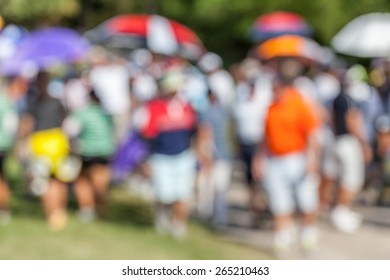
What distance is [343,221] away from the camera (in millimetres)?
9375

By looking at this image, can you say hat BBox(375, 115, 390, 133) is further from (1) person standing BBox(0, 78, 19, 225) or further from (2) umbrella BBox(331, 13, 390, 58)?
(1) person standing BBox(0, 78, 19, 225)

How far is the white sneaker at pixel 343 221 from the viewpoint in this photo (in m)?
9.25

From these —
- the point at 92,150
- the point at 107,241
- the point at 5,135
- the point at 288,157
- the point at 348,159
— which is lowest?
the point at 107,241

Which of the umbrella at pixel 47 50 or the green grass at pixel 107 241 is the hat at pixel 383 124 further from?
the umbrella at pixel 47 50

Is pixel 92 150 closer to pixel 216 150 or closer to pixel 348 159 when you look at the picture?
pixel 216 150

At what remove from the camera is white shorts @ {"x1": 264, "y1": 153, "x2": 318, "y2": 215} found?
7.80 metres

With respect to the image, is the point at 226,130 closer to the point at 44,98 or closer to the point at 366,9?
the point at 44,98

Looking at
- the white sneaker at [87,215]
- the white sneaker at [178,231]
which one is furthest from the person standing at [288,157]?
the white sneaker at [87,215]

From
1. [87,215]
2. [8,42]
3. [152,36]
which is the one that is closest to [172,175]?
[87,215]

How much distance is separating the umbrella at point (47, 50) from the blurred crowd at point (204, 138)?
7.0 inches

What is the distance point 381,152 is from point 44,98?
13.6 ft

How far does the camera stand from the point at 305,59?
26.2 feet

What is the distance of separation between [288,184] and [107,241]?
1598mm

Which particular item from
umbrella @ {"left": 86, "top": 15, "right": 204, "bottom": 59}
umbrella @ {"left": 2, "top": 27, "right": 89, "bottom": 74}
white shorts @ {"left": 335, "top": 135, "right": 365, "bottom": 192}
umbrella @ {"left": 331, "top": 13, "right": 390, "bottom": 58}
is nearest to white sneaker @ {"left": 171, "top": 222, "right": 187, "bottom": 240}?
white shorts @ {"left": 335, "top": 135, "right": 365, "bottom": 192}
